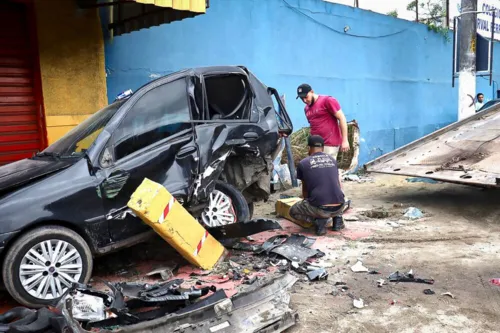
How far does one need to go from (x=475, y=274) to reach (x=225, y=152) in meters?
2.74

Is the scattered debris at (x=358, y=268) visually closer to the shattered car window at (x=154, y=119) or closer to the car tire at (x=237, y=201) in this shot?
the car tire at (x=237, y=201)

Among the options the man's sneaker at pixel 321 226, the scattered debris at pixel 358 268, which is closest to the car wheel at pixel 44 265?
the scattered debris at pixel 358 268

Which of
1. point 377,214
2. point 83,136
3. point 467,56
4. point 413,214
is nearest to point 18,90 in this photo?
point 83,136

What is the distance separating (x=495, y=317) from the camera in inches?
134

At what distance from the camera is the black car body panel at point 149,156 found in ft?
12.6

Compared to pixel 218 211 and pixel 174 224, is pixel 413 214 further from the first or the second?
pixel 174 224

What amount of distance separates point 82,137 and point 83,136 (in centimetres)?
1

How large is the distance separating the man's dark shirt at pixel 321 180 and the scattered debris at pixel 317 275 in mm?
1330

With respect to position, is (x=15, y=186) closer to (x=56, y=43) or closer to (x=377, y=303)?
(x=377, y=303)

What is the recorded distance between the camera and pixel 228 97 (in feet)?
18.0

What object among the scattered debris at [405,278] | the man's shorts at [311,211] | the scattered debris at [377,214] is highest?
the man's shorts at [311,211]

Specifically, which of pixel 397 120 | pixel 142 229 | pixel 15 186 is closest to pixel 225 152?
pixel 142 229

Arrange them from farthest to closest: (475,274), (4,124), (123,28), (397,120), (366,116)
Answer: (397,120)
(366,116)
(123,28)
(4,124)
(475,274)

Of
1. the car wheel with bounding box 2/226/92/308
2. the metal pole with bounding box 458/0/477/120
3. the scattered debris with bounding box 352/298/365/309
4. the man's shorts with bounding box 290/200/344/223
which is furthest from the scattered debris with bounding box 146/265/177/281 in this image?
the metal pole with bounding box 458/0/477/120
